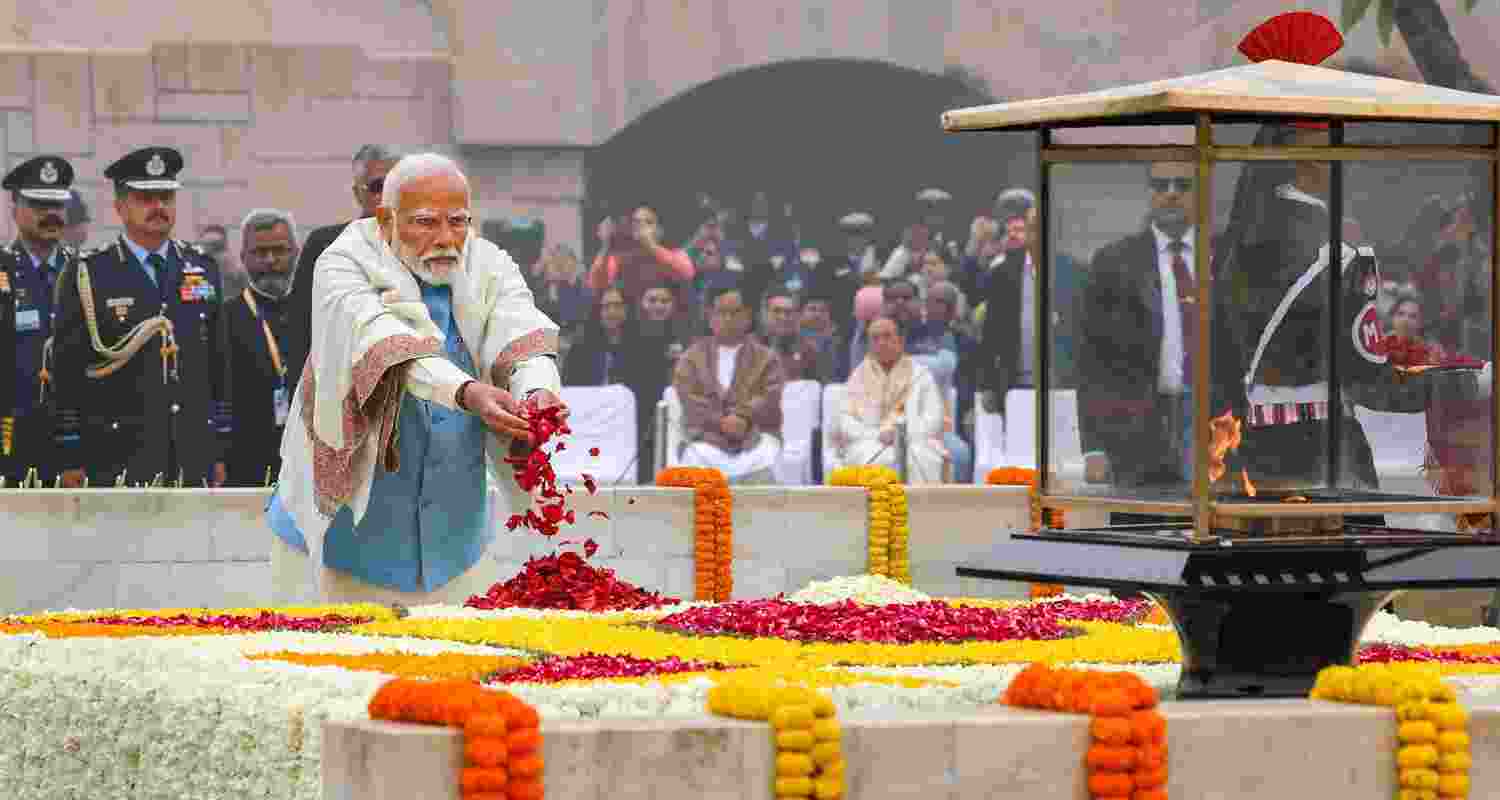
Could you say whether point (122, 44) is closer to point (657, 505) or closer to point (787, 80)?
point (787, 80)

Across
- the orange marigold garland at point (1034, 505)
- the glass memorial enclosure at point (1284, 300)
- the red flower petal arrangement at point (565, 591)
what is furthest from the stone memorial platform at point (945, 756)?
the red flower petal arrangement at point (565, 591)

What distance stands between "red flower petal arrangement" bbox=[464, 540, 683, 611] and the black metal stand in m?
3.28

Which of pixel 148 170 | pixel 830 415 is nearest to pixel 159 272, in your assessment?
pixel 148 170

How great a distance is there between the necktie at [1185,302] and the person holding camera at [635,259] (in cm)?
1542

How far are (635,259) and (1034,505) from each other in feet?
50.4

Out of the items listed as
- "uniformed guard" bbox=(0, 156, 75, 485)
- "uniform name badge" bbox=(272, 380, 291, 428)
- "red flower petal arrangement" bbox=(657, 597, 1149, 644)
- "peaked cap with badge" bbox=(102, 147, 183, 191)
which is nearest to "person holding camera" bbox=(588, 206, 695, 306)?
"uniform name badge" bbox=(272, 380, 291, 428)

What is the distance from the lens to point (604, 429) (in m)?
22.6

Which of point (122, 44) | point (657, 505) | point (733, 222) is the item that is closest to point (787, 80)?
point (733, 222)

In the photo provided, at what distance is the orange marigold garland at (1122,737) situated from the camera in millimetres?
7461

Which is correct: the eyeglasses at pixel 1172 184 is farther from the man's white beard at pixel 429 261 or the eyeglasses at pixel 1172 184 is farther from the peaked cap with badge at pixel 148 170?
the peaked cap with badge at pixel 148 170

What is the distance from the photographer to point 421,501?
1250 cm

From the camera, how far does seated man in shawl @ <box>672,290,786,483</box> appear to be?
2273 cm

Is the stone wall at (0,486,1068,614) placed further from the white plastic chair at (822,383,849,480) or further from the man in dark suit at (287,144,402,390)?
the man in dark suit at (287,144,402,390)

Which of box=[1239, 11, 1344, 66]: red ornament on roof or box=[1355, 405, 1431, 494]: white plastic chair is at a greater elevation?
box=[1239, 11, 1344, 66]: red ornament on roof
